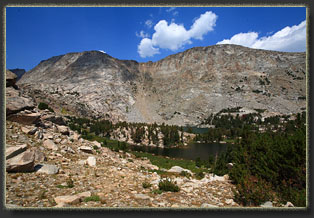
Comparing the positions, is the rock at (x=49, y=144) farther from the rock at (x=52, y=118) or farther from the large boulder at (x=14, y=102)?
the rock at (x=52, y=118)

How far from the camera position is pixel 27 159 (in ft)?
16.9

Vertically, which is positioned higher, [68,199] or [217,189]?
[68,199]

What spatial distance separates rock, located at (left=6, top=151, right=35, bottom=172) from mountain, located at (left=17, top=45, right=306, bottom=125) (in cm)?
8448

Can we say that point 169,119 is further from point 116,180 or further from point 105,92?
point 116,180

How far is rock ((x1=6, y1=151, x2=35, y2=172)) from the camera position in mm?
4848

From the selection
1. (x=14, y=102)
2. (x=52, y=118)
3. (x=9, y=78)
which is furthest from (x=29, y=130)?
(x=52, y=118)

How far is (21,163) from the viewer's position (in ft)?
16.2

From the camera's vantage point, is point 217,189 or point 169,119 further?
point 169,119

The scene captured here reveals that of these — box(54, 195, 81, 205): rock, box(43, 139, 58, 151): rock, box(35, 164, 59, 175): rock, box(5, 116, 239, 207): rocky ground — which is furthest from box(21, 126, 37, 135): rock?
box(54, 195, 81, 205): rock

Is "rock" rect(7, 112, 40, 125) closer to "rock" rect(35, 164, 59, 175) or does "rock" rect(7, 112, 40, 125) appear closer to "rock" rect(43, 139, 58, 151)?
"rock" rect(43, 139, 58, 151)

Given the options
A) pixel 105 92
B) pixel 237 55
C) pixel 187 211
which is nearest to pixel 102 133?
pixel 105 92

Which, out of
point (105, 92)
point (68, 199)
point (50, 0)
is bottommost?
point (68, 199)

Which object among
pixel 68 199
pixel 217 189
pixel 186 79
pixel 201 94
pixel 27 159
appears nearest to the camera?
pixel 68 199

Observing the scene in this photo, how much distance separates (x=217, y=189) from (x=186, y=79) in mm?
121767
